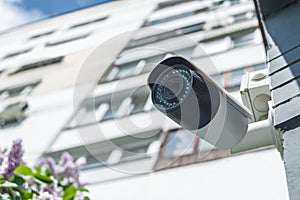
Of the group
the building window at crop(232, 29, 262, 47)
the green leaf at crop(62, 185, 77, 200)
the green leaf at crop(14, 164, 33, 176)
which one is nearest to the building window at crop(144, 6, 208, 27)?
the building window at crop(232, 29, 262, 47)

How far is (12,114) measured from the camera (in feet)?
33.4

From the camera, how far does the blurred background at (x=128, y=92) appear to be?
1.96 metres

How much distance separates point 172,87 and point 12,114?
934 centimetres

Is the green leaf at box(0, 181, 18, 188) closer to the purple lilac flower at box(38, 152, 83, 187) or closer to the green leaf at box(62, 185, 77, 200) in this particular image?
the green leaf at box(62, 185, 77, 200)

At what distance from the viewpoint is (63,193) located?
8.58 ft

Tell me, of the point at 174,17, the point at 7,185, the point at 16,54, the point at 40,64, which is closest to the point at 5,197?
the point at 7,185

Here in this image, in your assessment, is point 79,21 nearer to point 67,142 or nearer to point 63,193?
point 67,142

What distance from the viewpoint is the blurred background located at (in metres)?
1.96

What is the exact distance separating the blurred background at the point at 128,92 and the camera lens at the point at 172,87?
12cm

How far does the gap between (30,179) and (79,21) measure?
45.6ft

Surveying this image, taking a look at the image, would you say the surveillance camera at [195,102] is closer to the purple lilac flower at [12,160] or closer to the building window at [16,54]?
the purple lilac flower at [12,160]

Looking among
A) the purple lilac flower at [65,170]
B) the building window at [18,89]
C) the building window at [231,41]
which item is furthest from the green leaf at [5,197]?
the building window at [18,89]

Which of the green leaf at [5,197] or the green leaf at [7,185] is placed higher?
the green leaf at [7,185]

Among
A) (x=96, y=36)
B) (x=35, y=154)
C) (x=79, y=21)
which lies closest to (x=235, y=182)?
(x=35, y=154)
